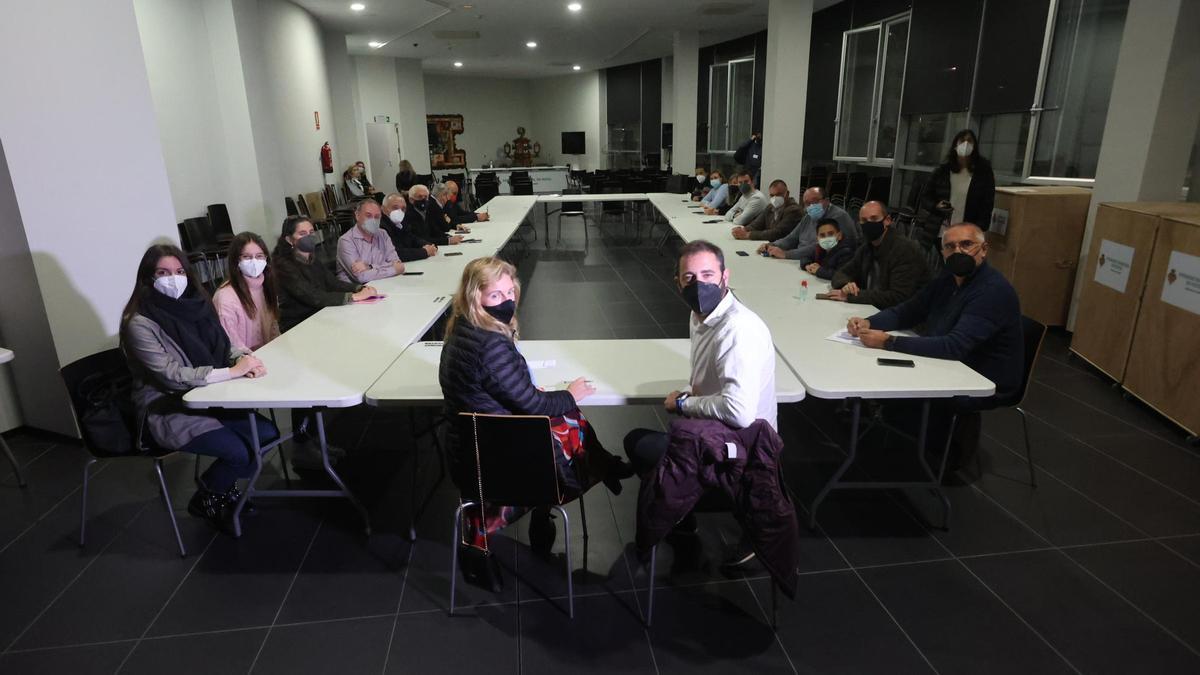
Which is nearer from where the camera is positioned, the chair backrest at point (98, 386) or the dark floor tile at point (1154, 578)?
the dark floor tile at point (1154, 578)

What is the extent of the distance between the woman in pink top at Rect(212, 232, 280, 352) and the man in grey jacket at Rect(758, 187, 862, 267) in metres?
3.71

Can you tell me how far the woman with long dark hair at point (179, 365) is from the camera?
110 inches

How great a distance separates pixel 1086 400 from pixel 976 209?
6.82ft

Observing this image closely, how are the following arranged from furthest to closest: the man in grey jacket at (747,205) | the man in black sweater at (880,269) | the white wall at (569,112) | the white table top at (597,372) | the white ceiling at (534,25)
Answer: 1. the white wall at (569,112)
2. the white ceiling at (534,25)
3. the man in grey jacket at (747,205)
4. the man in black sweater at (880,269)
5. the white table top at (597,372)

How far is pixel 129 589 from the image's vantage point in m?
2.71

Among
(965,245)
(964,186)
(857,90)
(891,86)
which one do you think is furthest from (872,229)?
(857,90)

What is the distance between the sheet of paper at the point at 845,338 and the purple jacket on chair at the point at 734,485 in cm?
116

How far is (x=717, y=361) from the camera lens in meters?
2.36

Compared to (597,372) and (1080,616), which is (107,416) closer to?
(597,372)

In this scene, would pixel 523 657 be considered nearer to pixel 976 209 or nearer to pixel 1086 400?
pixel 1086 400

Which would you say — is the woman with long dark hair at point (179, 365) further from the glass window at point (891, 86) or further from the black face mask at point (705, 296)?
the glass window at point (891, 86)

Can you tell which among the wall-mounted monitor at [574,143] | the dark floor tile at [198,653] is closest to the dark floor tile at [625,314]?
the dark floor tile at [198,653]

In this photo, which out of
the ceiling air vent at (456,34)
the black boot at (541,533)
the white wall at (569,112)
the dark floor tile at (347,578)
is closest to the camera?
the dark floor tile at (347,578)

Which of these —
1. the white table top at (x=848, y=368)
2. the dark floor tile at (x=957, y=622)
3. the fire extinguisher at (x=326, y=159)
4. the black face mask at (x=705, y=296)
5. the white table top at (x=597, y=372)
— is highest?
the fire extinguisher at (x=326, y=159)
